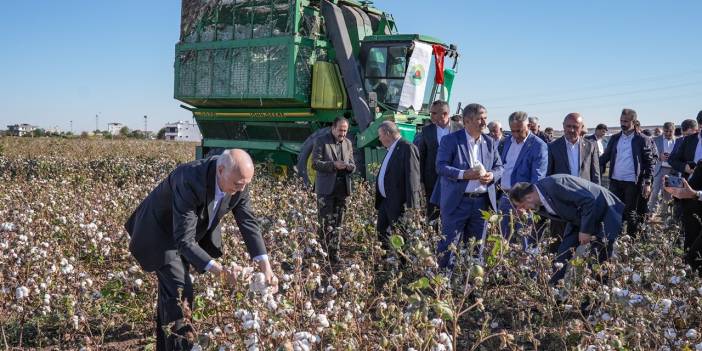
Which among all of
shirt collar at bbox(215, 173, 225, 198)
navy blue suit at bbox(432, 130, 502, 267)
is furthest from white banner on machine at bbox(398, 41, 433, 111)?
shirt collar at bbox(215, 173, 225, 198)

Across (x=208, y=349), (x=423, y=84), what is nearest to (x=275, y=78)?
(x=423, y=84)

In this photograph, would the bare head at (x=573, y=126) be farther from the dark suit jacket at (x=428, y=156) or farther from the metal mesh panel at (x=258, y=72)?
the metal mesh panel at (x=258, y=72)

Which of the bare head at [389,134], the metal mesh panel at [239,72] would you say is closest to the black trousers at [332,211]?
the bare head at [389,134]

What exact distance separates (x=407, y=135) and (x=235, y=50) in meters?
4.54

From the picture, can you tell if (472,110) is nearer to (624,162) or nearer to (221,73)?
(624,162)

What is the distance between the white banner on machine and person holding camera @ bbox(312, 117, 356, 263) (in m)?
5.63

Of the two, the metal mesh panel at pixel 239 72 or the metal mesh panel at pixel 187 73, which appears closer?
the metal mesh panel at pixel 239 72

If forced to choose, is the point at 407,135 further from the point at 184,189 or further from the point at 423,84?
the point at 184,189

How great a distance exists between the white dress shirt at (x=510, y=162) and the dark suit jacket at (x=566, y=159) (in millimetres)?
680

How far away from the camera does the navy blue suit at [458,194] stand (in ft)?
19.0

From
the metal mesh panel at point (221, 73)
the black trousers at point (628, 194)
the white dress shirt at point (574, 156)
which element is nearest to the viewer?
the white dress shirt at point (574, 156)

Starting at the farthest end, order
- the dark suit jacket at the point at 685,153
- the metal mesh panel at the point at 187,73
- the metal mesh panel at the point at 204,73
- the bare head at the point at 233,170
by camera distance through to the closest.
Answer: the metal mesh panel at the point at 187,73, the metal mesh panel at the point at 204,73, the dark suit jacket at the point at 685,153, the bare head at the point at 233,170

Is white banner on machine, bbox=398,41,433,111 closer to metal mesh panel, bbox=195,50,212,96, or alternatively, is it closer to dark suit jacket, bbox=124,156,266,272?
metal mesh panel, bbox=195,50,212,96

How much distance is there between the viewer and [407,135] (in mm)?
11961
